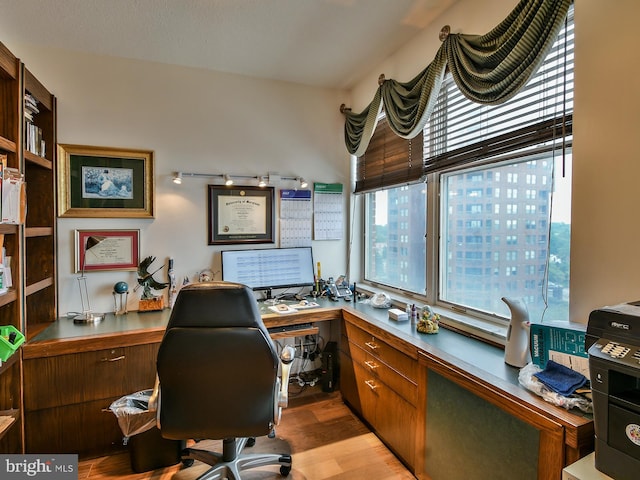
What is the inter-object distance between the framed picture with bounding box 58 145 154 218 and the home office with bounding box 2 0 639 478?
0.21 ft

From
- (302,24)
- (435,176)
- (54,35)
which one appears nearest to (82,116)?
(54,35)

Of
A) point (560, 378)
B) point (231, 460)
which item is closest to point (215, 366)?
point (231, 460)

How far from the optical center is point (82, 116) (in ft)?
8.37

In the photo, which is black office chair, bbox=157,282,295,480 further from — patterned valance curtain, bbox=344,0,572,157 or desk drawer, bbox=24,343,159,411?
patterned valance curtain, bbox=344,0,572,157

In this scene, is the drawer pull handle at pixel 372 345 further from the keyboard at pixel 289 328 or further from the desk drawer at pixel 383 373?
the keyboard at pixel 289 328

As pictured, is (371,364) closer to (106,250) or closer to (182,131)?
(106,250)

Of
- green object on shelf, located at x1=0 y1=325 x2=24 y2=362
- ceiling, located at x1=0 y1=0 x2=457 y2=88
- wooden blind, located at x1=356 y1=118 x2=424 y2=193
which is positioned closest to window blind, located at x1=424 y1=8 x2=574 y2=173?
wooden blind, located at x1=356 y1=118 x2=424 y2=193

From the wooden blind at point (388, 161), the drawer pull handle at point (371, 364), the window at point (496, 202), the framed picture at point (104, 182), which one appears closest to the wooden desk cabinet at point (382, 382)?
the drawer pull handle at point (371, 364)

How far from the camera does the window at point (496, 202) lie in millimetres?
1660

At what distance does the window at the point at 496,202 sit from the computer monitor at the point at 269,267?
0.84 m

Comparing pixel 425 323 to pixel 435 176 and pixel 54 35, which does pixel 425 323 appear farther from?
pixel 54 35

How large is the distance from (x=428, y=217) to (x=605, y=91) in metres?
1.23

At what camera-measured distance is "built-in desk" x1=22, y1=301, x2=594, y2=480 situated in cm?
135

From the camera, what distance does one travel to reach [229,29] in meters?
2.31
